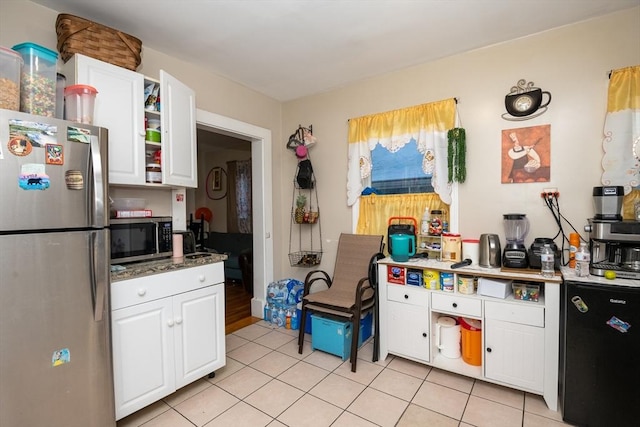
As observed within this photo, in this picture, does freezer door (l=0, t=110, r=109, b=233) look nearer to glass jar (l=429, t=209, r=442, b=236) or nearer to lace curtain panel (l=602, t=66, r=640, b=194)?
glass jar (l=429, t=209, r=442, b=236)

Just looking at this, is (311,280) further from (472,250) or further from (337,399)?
(472,250)

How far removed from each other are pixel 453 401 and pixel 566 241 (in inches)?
57.0

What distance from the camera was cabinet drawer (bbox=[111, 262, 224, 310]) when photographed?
5.62 ft

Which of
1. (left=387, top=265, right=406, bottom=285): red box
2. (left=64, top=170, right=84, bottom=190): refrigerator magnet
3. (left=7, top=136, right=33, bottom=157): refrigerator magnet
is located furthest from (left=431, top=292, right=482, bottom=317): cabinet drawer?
(left=7, top=136, right=33, bottom=157): refrigerator magnet

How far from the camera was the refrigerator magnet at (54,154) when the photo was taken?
4.52 feet

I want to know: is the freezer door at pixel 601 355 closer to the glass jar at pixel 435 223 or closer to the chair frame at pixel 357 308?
the glass jar at pixel 435 223

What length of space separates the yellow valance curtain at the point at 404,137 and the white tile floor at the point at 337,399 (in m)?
1.51

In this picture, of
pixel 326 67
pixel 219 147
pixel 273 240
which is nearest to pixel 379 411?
pixel 273 240

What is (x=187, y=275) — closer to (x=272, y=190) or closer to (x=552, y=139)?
(x=272, y=190)

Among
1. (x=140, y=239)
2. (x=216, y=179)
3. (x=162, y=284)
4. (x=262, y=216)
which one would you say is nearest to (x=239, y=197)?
(x=216, y=179)

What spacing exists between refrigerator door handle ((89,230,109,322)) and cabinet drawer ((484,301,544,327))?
2.43 meters

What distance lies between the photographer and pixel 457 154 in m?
2.55

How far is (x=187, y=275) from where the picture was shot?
206 centimetres

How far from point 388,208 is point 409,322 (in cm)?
111
